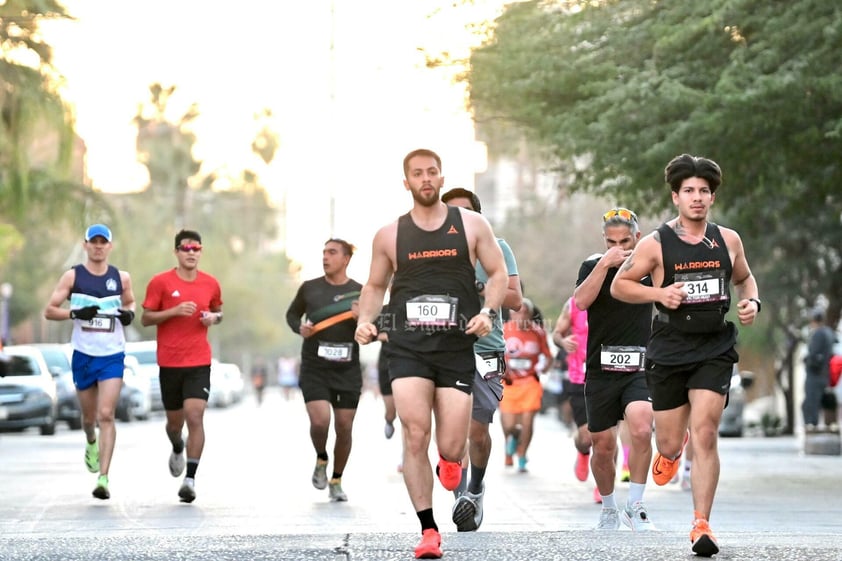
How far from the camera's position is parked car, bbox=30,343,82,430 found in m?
33.9

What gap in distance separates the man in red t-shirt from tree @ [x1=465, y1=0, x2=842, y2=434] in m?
5.08

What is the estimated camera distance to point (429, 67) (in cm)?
2281

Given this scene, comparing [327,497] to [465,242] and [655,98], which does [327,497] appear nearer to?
[655,98]

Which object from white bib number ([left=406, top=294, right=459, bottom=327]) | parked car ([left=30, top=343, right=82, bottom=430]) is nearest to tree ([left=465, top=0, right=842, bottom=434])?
white bib number ([left=406, top=294, right=459, bottom=327])

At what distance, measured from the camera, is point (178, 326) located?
14.8m

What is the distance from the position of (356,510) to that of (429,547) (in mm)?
5743

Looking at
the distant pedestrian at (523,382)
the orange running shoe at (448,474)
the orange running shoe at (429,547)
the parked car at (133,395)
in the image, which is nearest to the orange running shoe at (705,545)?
the orange running shoe at (429,547)

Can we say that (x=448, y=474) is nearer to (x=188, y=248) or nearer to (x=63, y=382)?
(x=188, y=248)

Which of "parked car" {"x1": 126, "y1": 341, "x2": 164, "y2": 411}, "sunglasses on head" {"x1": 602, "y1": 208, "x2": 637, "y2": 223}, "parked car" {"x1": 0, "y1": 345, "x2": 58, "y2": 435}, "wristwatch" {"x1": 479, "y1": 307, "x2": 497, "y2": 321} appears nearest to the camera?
"wristwatch" {"x1": 479, "y1": 307, "x2": 497, "y2": 321}

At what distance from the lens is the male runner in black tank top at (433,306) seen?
9289 mm

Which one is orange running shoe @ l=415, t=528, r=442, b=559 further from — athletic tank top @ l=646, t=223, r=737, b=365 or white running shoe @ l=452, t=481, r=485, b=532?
white running shoe @ l=452, t=481, r=485, b=532

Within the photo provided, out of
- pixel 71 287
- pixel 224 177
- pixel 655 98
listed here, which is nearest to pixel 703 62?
pixel 655 98

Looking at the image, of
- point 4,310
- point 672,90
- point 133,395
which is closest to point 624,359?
point 672,90

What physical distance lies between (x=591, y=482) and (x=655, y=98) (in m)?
3.66
